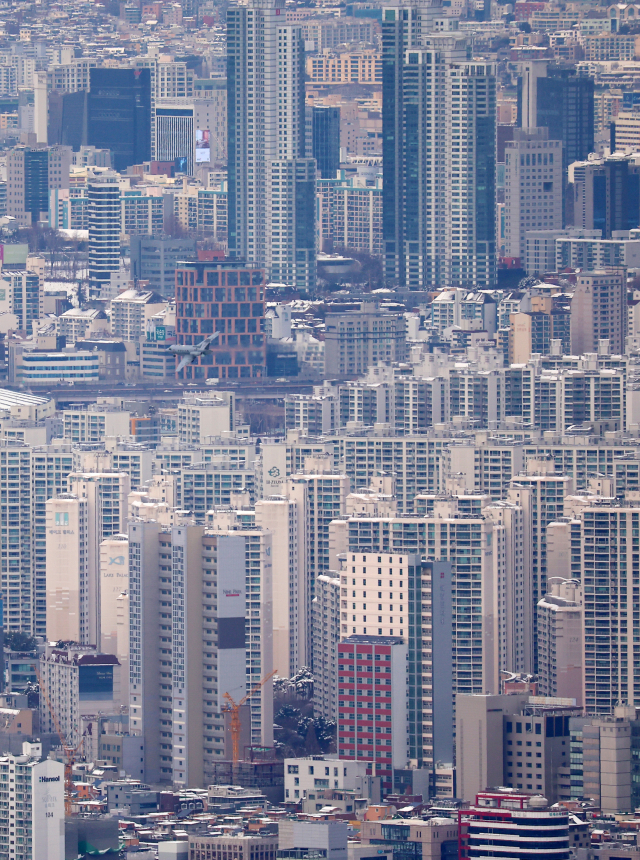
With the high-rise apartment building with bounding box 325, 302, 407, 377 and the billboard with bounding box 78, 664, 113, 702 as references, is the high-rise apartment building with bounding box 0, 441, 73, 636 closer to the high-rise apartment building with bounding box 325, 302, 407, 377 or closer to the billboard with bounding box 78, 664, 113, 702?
the billboard with bounding box 78, 664, 113, 702

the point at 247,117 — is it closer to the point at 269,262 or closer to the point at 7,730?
the point at 269,262

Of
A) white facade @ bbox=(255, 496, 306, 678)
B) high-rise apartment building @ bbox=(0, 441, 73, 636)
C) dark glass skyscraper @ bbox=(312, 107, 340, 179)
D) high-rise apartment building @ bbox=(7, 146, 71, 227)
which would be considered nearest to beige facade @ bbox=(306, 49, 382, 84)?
dark glass skyscraper @ bbox=(312, 107, 340, 179)

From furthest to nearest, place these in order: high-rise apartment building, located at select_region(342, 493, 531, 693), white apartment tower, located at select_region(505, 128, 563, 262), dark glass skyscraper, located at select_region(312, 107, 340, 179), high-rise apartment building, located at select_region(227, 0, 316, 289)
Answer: dark glass skyscraper, located at select_region(312, 107, 340, 179) < high-rise apartment building, located at select_region(227, 0, 316, 289) < white apartment tower, located at select_region(505, 128, 563, 262) < high-rise apartment building, located at select_region(342, 493, 531, 693)

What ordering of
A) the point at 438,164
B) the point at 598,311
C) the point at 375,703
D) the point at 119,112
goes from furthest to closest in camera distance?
the point at 119,112 < the point at 438,164 < the point at 598,311 < the point at 375,703

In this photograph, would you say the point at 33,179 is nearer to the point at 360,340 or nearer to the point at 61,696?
the point at 360,340

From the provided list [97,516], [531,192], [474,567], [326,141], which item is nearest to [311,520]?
[97,516]
